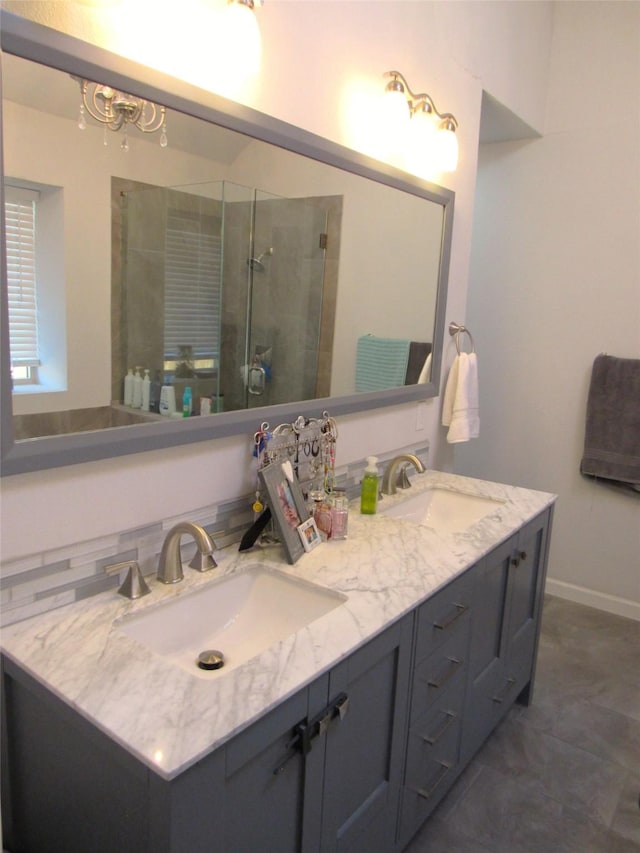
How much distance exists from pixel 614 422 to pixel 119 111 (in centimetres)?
258

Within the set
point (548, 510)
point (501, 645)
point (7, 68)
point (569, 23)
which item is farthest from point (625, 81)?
point (7, 68)

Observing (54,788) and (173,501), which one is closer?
(54,788)

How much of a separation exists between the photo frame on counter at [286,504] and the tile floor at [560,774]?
934mm

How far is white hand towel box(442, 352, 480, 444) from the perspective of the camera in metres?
2.54

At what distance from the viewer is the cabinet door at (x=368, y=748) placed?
126 centimetres

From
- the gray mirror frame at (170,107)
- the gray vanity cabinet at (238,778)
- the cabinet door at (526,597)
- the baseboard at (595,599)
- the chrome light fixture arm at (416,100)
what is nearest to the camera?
the gray vanity cabinet at (238,778)

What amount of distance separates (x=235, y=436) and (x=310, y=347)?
0.44 meters

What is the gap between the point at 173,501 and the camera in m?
1.48

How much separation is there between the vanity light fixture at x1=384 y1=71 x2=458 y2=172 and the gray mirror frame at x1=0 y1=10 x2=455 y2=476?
0.55 feet

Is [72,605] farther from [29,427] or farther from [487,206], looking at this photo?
[487,206]

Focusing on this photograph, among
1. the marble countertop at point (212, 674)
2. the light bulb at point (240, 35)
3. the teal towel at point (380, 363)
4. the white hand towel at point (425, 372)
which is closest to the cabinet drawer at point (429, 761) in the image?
the marble countertop at point (212, 674)

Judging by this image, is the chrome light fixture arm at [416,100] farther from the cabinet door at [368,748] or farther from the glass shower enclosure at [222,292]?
the cabinet door at [368,748]

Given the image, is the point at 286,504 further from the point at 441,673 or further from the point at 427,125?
the point at 427,125

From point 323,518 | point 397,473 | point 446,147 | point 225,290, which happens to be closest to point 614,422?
point 397,473
